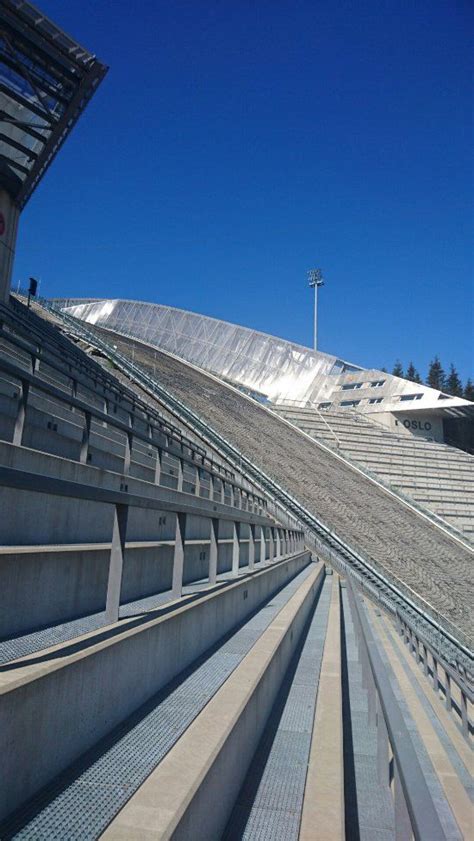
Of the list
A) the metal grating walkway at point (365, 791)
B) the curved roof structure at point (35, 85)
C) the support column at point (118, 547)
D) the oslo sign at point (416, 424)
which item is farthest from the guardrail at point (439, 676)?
the oslo sign at point (416, 424)

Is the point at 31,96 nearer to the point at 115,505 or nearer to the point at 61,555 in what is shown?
the point at 61,555

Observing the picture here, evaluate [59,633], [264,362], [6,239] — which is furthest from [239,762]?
[264,362]

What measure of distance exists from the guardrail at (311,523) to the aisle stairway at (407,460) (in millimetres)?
12451

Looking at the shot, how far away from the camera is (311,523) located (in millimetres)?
18578

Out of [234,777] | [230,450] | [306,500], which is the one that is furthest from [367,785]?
[230,450]

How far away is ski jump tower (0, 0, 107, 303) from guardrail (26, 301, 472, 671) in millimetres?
11372

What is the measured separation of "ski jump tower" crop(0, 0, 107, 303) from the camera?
11.0 metres

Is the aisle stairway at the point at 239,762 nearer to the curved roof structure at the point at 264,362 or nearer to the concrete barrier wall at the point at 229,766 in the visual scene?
the concrete barrier wall at the point at 229,766

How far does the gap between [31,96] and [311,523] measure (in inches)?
558

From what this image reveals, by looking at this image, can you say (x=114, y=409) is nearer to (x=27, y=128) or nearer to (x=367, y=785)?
(x=27, y=128)

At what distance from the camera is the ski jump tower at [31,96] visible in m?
11.0

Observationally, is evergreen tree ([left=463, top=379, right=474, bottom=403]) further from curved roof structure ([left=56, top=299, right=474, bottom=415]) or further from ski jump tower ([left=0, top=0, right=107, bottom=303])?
ski jump tower ([left=0, top=0, right=107, bottom=303])

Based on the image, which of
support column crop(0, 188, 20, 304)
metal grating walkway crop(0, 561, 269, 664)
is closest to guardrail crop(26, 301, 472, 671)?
metal grating walkway crop(0, 561, 269, 664)

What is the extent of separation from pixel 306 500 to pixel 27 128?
14.9m
